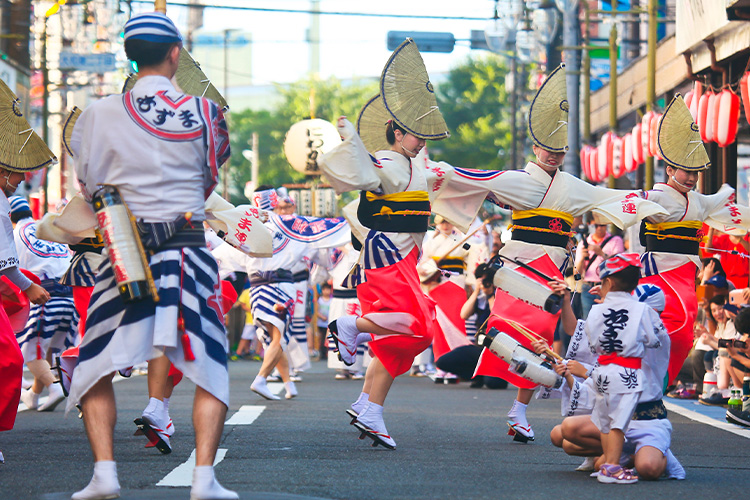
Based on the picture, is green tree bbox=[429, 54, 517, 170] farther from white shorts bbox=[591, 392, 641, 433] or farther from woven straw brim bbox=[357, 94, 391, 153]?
white shorts bbox=[591, 392, 641, 433]

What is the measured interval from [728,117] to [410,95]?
7.41m

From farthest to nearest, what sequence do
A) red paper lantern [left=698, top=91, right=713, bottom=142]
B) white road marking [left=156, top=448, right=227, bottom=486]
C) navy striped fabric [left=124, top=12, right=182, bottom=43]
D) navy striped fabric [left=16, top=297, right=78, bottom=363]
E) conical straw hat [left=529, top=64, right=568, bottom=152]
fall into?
red paper lantern [left=698, top=91, right=713, bottom=142] → navy striped fabric [left=16, top=297, right=78, bottom=363] → conical straw hat [left=529, top=64, right=568, bottom=152] → white road marking [left=156, top=448, right=227, bottom=486] → navy striped fabric [left=124, top=12, right=182, bottom=43]

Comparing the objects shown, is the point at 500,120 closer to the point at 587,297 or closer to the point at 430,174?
the point at 587,297

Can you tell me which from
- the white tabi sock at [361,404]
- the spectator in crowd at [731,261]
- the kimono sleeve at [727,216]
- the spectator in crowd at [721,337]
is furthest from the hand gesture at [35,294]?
the spectator in crowd at [731,261]

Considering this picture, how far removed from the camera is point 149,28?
15.9ft

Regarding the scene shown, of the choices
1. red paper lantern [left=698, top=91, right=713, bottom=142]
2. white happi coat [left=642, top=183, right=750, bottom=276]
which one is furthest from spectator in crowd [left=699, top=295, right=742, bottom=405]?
red paper lantern [left=698, top=91, right=713, bottom=142]

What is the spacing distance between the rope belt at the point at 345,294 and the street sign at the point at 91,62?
1105cm

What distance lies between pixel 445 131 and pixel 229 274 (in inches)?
187

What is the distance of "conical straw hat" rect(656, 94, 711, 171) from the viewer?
8906 mm

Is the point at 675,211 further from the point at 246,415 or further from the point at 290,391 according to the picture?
the point at 290,391

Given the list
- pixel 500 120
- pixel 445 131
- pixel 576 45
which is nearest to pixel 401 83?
pixel 445 131

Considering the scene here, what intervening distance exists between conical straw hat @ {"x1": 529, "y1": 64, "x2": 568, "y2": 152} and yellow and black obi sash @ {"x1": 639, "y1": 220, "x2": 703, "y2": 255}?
3.31 feet

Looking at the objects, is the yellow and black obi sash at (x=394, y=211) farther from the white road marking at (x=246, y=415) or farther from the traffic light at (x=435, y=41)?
the traffic light at (x=435, y=41)

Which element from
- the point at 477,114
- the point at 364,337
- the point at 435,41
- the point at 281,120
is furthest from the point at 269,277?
the point at 281,120
